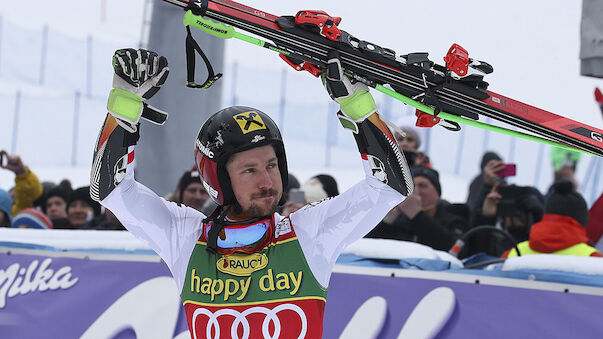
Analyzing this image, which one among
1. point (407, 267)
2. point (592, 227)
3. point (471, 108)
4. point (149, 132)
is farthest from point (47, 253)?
point (149, 132)

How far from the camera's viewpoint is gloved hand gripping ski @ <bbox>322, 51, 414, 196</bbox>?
9.19 feet

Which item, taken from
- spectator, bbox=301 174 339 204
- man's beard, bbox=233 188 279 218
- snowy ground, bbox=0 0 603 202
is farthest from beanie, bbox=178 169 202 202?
snowy ground, bbox=0 0 603 202

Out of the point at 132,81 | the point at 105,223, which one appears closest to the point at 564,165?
the point at 105,223

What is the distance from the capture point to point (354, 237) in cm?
301

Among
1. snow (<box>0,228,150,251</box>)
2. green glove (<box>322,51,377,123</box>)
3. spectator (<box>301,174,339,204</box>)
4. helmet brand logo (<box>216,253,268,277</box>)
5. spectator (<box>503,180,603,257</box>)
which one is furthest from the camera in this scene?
spectator (<box>301,174,339,204</box>)

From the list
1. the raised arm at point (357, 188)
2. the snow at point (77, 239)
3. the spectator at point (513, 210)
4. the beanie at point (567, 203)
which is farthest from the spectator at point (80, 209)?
the raised arm at point (357, 188)

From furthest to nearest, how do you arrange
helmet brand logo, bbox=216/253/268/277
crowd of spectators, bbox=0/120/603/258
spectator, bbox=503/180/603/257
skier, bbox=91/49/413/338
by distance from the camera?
crowd of spectators, bbox=0/120/603/258 < spectator, bbox=503/180/603/257 < helmet brand logo, bbox=216/253/268/277 < skier, bbox=91/49/413/338

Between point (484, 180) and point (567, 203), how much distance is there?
164 cm

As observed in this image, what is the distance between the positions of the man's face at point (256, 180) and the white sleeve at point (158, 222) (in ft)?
0.87

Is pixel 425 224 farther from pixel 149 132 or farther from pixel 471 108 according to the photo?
pixel 149 132

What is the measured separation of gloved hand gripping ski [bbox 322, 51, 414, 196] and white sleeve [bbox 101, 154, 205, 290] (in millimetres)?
816

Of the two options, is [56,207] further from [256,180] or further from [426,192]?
[256,180]

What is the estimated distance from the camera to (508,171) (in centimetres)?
603

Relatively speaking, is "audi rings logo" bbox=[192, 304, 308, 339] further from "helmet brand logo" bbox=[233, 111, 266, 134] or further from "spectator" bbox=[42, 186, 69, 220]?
"spectator" bbox=[42, 186, 69, 220]
